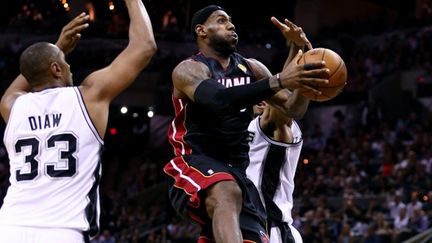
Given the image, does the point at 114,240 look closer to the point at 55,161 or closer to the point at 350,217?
the point at 350,217

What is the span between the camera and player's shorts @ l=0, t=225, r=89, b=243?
16.8 feet

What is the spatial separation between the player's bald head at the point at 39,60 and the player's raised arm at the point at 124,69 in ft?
0.91

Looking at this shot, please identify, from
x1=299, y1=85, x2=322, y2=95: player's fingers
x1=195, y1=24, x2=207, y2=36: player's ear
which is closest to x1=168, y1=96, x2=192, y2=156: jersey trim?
x1=195, y1=24, x2=207, y2=36: player's ear

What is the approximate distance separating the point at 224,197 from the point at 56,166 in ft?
5.26

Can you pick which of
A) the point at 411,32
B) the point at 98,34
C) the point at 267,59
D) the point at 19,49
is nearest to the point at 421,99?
the point at 411,32

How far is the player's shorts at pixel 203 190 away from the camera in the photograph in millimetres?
6602

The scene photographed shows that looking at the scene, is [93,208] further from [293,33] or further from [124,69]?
[293,33]

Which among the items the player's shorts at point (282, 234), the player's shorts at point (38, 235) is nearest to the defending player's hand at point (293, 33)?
the player's shorts at point (282, 234)

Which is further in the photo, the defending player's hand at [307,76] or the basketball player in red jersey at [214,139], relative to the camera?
the basketball player in red jersey at [214,139]

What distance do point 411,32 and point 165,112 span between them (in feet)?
26.1

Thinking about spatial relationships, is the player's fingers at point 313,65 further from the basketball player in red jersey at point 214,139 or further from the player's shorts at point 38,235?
the player's shorts at point 38,235

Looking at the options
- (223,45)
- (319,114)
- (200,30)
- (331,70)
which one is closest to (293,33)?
(223,45)

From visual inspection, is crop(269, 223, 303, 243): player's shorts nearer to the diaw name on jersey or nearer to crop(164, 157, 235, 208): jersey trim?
crop(164, 157, 235, 208): jersey trim

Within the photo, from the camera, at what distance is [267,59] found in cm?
2881
